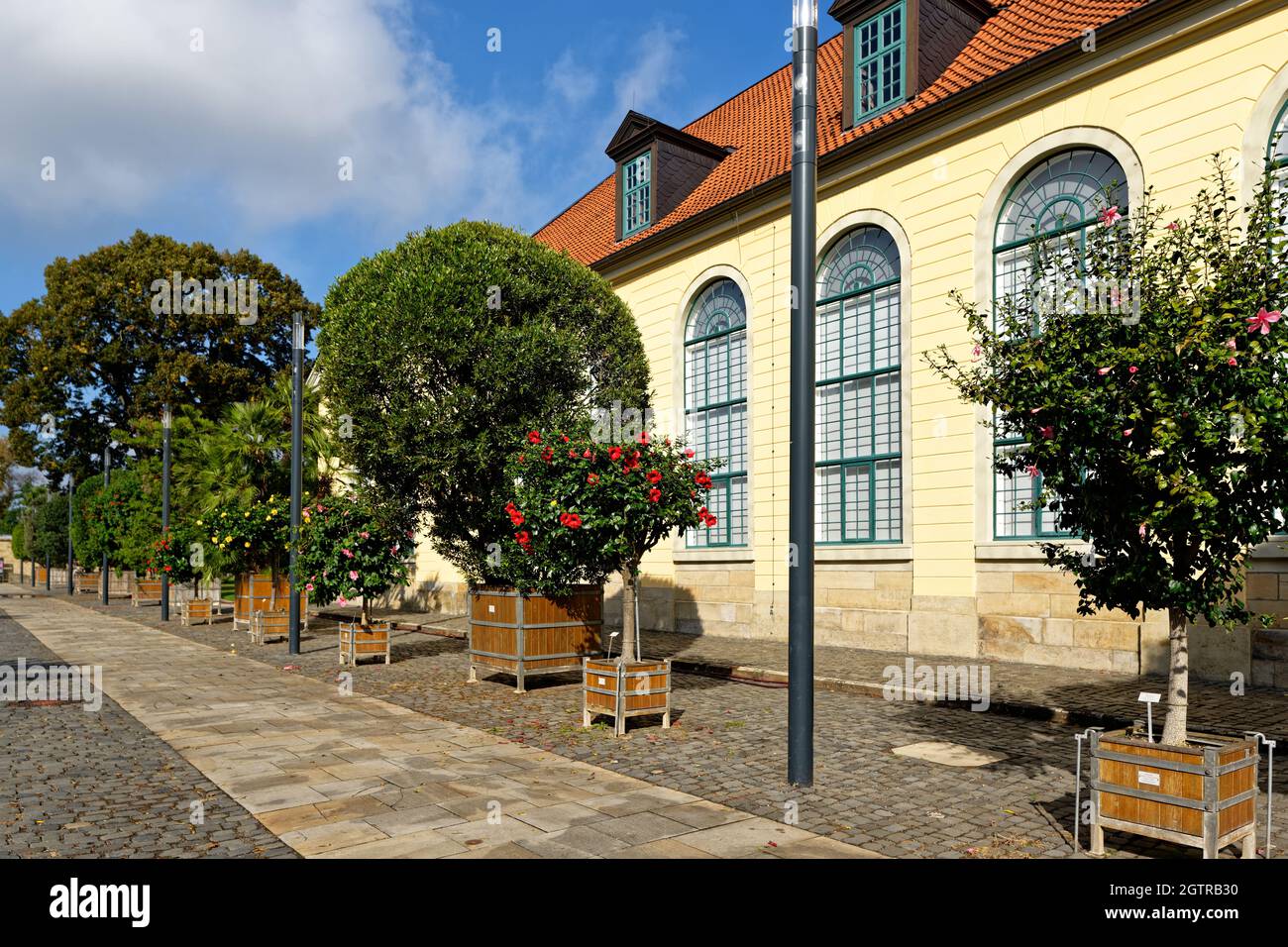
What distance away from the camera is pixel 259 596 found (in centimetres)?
2327

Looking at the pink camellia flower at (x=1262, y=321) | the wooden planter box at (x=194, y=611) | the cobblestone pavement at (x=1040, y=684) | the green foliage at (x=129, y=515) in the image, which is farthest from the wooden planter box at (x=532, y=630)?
the green foliage at (x=129, y=515)

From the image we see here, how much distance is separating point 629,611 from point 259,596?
1537 centimetres

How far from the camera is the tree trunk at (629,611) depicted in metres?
10.9

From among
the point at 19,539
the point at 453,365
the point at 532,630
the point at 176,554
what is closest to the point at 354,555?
the point at 453,365

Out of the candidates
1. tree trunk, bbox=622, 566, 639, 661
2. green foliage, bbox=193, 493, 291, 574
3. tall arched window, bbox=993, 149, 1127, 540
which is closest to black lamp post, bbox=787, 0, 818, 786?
tree trunk, bbox=622, 566, 639, 661

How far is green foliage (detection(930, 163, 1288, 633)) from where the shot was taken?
18.2ft

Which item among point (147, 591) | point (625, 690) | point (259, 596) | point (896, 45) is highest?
point (896, 45)

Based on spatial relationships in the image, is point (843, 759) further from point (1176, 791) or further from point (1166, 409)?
point (1166, 409)

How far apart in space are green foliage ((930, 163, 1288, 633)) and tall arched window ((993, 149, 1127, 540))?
862 centimetres

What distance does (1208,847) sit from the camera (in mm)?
5211

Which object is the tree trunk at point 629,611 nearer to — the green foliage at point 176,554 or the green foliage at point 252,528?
the green foliage at point 252,528

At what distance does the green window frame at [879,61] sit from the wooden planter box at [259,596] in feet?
54.5
